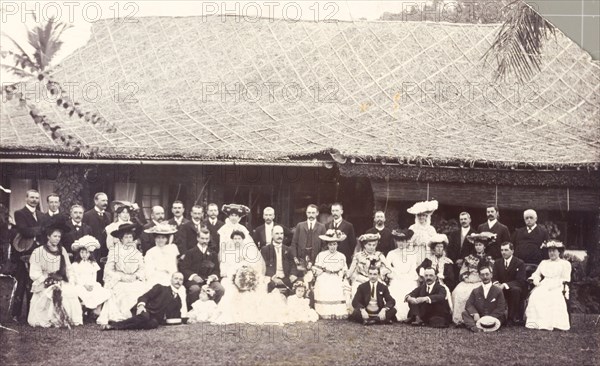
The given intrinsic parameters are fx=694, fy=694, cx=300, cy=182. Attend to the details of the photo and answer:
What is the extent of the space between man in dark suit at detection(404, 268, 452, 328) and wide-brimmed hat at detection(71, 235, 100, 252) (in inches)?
144

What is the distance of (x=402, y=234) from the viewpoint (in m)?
8.41

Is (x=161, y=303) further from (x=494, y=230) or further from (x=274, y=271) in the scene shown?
(x=494, y=230)

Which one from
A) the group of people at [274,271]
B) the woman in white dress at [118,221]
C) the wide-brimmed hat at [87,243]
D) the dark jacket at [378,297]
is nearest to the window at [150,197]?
the woman in white dress at [118,221]

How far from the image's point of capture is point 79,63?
10562mm

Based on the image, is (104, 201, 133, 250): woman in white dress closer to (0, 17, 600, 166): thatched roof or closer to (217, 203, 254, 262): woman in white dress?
(0, 17, 600, 166): thatched roof

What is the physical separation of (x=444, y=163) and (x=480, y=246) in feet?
3.58

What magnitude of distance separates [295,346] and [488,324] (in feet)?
7.35

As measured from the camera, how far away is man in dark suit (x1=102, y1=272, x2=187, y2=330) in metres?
7.51

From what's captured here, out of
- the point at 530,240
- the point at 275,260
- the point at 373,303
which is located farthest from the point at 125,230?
the point at 530,240

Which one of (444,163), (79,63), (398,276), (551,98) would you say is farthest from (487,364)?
(79,63)

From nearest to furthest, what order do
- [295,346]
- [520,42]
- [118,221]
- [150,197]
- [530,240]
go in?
[295,346] → [118,221] → [530,240] → [520,42] → [150,197]

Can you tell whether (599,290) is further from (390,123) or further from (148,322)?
(148,322)

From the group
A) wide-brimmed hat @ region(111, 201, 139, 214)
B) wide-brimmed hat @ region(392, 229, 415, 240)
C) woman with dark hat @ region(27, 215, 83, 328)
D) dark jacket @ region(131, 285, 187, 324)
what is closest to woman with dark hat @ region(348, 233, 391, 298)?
wide-brimmed hat @ region(392, 229, 415, 240)

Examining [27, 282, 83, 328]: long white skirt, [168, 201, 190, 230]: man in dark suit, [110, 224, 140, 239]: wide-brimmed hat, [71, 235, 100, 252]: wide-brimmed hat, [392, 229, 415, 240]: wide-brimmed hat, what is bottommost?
[27, 282, 83, 328]: long white skirt
